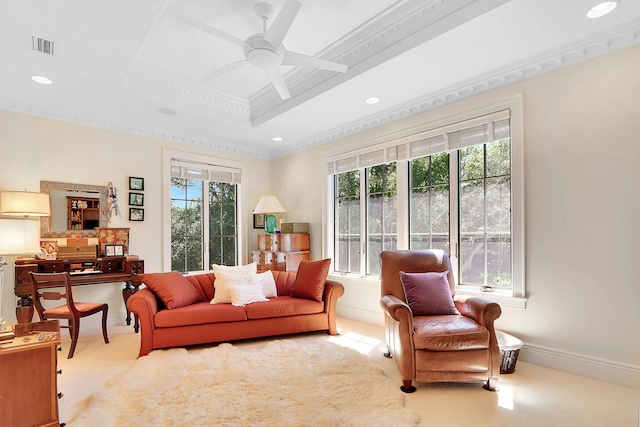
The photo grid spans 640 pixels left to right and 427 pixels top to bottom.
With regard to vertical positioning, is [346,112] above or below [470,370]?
above

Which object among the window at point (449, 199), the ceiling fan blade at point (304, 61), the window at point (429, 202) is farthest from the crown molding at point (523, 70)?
the ceiling fan blade at point (304, 61)

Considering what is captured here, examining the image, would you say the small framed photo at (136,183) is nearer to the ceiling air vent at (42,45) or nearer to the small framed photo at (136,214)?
the small framed photo at (136,214)

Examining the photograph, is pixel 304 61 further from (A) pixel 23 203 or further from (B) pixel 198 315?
(A) pixel 23 203

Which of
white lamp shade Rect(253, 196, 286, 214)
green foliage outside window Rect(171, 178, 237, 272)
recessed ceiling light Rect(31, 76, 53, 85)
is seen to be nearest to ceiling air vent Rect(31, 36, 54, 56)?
recessed ceiling light Rect(31, 76, 53, 85)

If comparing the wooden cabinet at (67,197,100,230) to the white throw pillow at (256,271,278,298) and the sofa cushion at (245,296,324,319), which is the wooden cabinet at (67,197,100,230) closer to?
the white throw pillow at (256,271,278,298)

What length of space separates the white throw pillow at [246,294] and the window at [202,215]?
1.83 m

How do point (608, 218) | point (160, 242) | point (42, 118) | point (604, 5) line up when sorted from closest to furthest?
point (604, 5), point (608, 218), point (42, 118), point (160, 242)

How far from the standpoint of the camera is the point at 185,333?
3412 millimetres

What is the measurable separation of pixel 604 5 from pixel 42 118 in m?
5.64

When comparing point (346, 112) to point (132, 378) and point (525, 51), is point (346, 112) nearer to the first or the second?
point (525, 51)

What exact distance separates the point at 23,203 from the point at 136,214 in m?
1.32

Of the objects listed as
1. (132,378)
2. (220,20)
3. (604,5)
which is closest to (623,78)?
(604,5)

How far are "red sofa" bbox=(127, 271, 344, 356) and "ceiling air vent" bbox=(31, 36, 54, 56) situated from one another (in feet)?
7.49

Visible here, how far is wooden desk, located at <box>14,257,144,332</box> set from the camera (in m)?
3.55
